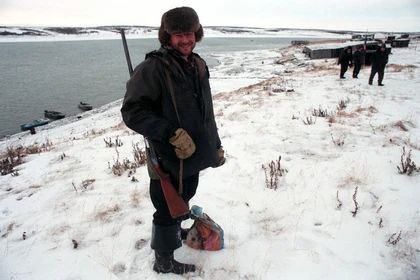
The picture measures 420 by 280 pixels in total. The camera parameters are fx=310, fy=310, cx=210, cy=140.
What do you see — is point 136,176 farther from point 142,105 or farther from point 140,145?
point 142,105

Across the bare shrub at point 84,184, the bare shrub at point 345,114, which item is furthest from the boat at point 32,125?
the bare shrub at point 345,114

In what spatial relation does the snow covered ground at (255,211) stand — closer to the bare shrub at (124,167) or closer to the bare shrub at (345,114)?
the bare shrub at (124,167)

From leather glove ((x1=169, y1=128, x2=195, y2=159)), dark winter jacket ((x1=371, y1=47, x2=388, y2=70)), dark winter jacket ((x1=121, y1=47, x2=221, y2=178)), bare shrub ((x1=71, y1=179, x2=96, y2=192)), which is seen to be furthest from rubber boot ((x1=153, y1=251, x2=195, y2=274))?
dark winter jacket ((x1=371, y1=47, x2=388, y2=70))

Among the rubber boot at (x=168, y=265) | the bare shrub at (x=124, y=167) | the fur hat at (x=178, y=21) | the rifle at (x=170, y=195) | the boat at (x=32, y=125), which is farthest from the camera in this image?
the boat at (x=32, y=125)

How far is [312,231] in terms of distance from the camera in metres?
3.10

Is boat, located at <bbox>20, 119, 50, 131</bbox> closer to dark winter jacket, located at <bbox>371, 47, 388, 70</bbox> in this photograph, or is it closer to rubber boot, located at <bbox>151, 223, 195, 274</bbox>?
rubber boot, located at <bbox>151, 223, 195, 274</bbox>

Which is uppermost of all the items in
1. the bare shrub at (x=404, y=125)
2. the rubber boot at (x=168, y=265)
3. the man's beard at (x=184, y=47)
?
the man's beard at (x=184, y=47)

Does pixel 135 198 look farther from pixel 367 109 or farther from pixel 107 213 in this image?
pixel 367 109

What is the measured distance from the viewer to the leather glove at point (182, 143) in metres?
2.16

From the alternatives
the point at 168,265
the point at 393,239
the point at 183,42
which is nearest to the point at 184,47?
the point at 183,42

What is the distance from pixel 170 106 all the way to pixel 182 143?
29cm

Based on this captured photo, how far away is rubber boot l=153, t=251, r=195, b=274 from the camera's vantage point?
8.50 feet

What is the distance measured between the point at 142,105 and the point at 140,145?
4177mm

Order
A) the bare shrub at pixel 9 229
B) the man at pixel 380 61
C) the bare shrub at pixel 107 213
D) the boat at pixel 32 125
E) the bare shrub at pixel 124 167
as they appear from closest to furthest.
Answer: the bare shrub at pixel 9 229 < the bare shrub at pixel 107 213 < the bare shrub at pixel 124 167 < the man at pixel 380 61 < the boat at pixel 32 125
